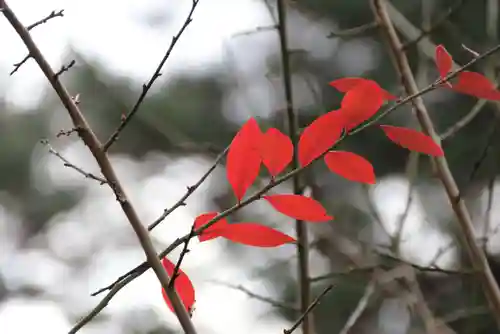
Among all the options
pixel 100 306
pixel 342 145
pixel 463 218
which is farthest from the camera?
pixel 342 145

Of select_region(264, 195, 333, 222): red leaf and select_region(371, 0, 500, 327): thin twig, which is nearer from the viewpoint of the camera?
select_region(264, 195, 333, 222): red leaf

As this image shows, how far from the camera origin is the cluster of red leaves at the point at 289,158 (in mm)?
250

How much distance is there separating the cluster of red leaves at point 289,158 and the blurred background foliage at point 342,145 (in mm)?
401

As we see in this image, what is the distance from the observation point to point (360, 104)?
10.4 inches

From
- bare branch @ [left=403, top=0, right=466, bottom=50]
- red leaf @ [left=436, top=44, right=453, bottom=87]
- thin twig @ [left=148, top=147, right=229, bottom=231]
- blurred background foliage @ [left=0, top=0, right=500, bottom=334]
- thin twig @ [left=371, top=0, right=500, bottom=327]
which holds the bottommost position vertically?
thin twig @ [left=371, top=0, right=500, bottom=327]

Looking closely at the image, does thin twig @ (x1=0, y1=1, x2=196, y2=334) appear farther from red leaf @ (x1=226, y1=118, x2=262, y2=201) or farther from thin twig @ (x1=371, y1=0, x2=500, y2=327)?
thin twig @ (x1=371, y1=0, x2=500, y2=327)

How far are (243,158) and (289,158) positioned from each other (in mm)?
20

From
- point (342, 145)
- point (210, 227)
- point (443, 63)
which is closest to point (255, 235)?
point (210, 227)

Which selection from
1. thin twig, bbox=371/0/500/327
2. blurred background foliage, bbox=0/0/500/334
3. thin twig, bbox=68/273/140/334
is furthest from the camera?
blurred background foliage, bbox=0/0/500/334

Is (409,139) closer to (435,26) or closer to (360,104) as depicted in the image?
(360,104)

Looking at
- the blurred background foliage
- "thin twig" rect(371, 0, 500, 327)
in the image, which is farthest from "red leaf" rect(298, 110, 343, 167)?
the blurred background foliage

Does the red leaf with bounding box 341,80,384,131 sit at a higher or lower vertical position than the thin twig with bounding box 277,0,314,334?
lower

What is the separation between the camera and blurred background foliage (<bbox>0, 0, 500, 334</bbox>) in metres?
1.03

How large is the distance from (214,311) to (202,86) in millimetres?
903
